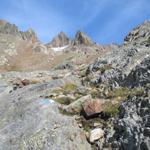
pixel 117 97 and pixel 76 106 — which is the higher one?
pixel 117 97

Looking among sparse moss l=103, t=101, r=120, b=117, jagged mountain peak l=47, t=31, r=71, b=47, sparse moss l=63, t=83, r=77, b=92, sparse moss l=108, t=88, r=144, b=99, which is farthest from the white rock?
jagged mountain peak l=47, t=31, r=71, b=47

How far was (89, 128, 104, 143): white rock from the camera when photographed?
13.1m

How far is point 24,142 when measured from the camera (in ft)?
43.6

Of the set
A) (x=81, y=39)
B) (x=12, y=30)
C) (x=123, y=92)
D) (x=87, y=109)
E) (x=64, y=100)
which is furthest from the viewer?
(x=81, y=39)

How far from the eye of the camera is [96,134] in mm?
13242

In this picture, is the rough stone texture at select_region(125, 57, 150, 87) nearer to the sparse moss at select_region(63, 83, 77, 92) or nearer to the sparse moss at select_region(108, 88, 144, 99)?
the sparse moss at select_region(108, 88, 144, 99)

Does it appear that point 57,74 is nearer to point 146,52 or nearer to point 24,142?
point 146,52

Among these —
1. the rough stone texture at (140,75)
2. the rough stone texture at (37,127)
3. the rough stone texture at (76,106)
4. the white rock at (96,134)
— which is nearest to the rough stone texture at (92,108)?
the rough stone texture at (76,106)

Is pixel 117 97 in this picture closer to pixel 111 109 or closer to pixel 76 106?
pixel 111 109

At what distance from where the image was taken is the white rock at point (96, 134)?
516 inches

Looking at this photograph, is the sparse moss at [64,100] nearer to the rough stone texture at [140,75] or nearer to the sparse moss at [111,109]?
the sparse moss at [111,109]

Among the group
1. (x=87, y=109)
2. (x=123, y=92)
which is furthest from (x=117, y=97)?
(x=87, y=109)

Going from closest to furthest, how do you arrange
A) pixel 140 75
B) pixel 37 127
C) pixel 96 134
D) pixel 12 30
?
pixel 96 134, pixel 37 127, pixel 140 75, pixel 12 30

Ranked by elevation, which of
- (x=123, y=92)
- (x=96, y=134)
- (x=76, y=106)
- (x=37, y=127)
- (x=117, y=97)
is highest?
(x=123, y=92)
